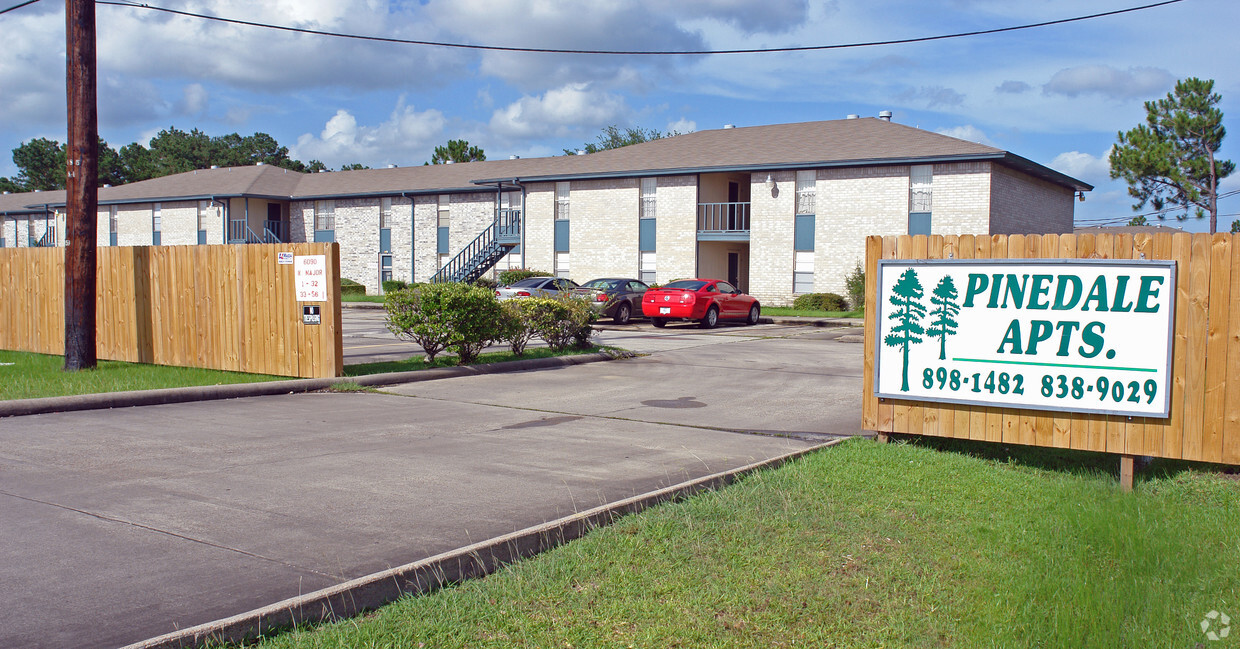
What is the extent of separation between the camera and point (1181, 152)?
168 feet

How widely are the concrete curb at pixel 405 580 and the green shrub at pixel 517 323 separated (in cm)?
963

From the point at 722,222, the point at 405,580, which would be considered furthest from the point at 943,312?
the point at 722,222

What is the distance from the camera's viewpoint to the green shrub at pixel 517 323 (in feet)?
51.6

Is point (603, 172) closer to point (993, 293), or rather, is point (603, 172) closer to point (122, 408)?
point (122, 408)

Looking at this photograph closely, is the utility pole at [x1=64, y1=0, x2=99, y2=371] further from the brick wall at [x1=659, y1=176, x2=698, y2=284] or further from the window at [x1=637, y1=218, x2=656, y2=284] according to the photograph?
the window at [x1=637, y1=218, x2=656, y2=284]

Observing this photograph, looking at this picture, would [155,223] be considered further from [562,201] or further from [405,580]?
[405,580]

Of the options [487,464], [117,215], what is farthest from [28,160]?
Answer: [487,464]

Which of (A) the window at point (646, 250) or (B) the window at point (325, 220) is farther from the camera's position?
(B) the window at point (325, 220)

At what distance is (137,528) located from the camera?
564cm

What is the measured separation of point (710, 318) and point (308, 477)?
20863mm

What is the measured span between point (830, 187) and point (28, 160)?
107 meters

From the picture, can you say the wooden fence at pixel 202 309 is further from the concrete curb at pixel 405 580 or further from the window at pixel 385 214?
the window at pixel 385 214

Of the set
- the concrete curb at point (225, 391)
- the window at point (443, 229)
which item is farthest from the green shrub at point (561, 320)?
the window at point (443, 229)

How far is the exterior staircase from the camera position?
136 ft
